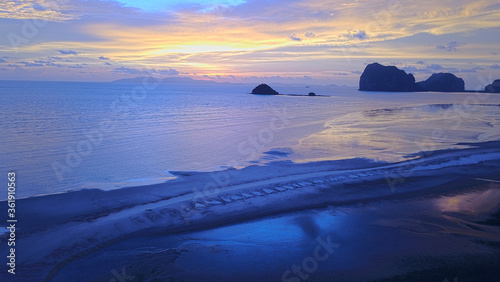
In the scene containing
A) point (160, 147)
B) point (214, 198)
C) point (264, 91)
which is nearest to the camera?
Answer: point (214, 198)

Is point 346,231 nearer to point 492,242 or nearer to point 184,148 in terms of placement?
point 492,242

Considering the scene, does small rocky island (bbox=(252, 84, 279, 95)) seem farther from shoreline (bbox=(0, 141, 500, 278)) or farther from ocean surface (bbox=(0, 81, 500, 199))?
shoreline (bbox=(0, 141, 500, 278))

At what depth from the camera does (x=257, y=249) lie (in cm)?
955

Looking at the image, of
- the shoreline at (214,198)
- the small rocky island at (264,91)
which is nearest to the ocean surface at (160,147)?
the shoreline at (214,198)

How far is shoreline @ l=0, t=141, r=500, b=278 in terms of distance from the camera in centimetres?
989

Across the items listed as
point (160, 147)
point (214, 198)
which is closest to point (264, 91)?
point (160, 147)

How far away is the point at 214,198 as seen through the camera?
43.9 ft

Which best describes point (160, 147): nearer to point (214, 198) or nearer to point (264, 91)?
point (214, 198)

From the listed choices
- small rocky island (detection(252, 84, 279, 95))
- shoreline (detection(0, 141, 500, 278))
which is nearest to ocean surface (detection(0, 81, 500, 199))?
shoreline (detection(0, 141, 500, 278))

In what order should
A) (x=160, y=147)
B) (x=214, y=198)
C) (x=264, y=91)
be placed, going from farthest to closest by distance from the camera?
(x=264, y=91), (x=160, y=147), (x=214, y=198)

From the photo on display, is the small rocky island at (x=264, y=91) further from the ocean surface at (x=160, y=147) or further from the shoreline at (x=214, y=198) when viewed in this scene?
the shoreline at (x=214, y=198)

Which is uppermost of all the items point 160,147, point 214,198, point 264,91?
point 264,91

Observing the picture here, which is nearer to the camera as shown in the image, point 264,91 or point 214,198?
point 214,198

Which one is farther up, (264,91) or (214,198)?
(264,91)
